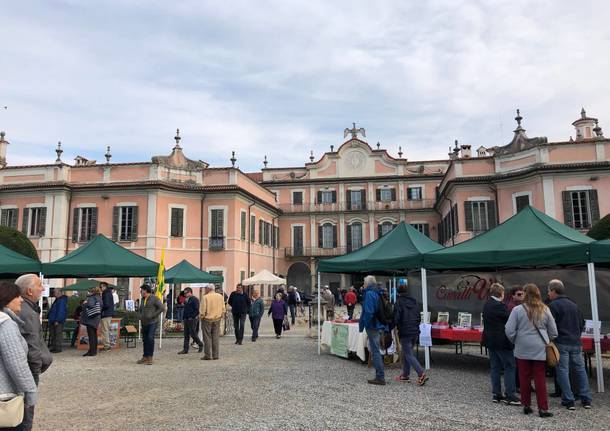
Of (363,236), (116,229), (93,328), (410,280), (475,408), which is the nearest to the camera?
(475,408)

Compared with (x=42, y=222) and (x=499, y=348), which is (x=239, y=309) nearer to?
(x=499, y=348)

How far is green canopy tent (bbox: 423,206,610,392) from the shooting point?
25.0ft

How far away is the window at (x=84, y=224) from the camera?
2631 cm

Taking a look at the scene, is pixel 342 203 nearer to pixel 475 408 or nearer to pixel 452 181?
pixel 452 181

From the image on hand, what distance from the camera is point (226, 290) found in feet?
88.1

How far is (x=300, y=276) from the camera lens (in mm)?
38562

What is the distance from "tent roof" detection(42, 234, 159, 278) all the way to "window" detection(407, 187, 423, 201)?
27388 mm

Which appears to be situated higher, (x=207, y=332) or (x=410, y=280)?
(x=410, y=280)

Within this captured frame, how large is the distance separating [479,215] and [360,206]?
12399 millimetres

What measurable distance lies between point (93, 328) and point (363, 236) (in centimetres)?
2769

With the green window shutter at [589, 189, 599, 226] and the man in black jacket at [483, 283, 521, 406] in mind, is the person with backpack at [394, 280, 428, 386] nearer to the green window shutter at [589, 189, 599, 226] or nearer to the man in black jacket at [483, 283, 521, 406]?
the man in black jacket at [483, 283, 521, 406]

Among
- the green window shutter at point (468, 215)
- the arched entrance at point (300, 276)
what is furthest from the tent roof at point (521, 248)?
the arched entrance at point (300, 276)

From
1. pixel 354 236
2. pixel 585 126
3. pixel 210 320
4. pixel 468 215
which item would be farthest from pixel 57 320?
pixel 585 126

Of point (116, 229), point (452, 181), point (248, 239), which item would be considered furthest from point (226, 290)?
point (452, 181)
